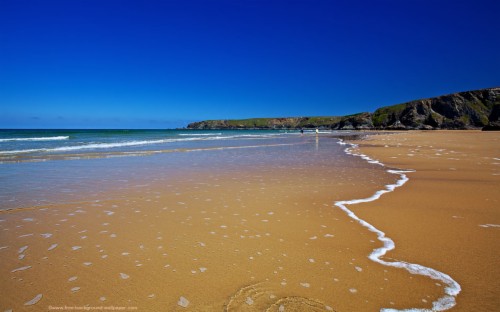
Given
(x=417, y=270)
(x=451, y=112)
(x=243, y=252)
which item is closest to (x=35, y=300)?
(x=243, y=252)

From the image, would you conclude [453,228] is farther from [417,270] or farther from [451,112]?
[451,112]

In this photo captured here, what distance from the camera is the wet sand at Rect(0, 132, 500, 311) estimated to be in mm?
2795

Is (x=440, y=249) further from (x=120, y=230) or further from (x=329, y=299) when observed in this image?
(x=120, y=230)

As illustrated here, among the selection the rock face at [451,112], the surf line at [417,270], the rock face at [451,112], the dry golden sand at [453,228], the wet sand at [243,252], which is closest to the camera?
the surf line at [417,270]

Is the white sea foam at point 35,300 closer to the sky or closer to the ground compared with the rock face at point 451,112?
closer to the ground

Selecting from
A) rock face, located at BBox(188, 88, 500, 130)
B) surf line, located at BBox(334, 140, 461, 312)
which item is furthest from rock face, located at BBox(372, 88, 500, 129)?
surf line, located at BBox(334, 140, 461, 312)

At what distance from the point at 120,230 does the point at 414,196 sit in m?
6.48

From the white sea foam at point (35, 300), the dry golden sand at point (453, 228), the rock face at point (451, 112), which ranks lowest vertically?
the dry golden sand at point (453, 228)

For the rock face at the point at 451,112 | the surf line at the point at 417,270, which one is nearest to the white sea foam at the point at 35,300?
the surf line at the point at 417,270

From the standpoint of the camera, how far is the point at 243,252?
383cm

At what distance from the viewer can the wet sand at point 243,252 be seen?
2795mm

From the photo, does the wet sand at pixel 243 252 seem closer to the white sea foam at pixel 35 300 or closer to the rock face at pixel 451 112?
the white sea foam at pixel 35 300

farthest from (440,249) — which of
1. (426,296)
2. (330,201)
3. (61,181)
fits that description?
(61,181)

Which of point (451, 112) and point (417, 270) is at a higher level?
point (451, 112)
